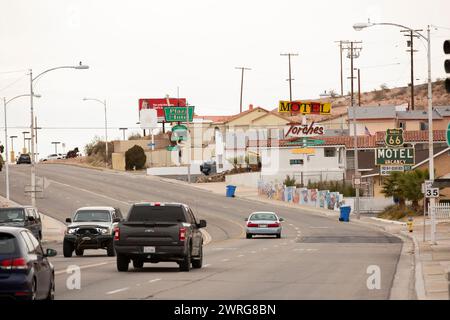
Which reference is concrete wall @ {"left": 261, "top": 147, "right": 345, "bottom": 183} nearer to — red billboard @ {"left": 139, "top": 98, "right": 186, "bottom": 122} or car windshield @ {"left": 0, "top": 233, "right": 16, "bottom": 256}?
red billboard @ {"left": 139, "top": 98, "right": 186, "bottom": 122}

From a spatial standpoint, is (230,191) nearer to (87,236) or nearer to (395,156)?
A: (395,156)

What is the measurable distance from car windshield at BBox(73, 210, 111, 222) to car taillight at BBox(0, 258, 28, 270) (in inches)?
905

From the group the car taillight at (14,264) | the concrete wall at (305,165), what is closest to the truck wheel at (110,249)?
the car taillight at (14,264)

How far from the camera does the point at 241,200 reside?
323 ft

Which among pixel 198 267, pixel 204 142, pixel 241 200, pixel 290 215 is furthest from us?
pixel 204 142

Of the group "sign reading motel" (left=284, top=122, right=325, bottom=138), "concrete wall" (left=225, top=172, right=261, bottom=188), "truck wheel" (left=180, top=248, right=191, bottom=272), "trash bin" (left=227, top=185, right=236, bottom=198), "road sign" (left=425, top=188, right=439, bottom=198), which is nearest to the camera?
"truck wheel" (left=180, top=248, right=191, bottom=272)

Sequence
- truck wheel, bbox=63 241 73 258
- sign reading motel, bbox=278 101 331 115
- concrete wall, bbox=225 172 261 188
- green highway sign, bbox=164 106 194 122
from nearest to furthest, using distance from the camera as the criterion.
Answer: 1. truck wheel, bbox=63 241 73 258
2. sign reading motel, bbox=278 101 331 115
3. concrete wall, bbox=225 172 261 188
4. green highway sign, bbox=164 106 194 122

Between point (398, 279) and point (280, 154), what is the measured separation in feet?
282

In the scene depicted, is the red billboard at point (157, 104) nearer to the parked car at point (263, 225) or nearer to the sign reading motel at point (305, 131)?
the sign reading motel at point (305, 131)

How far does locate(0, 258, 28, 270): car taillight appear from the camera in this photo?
61.0 ft

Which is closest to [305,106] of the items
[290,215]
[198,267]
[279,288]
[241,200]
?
[241,200]

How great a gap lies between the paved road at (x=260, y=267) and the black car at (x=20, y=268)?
218cm

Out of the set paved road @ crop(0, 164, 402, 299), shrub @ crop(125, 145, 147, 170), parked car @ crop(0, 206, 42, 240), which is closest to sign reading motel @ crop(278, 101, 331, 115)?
paved road @ crop(0, 164, 402, 299)
